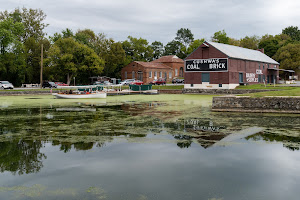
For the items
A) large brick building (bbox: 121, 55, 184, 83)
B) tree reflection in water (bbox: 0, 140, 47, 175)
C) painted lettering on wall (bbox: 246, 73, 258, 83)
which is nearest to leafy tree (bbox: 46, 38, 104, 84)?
large brick building (bbox: 121, 55, 184, 83)

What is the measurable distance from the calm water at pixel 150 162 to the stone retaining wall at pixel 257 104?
670cm

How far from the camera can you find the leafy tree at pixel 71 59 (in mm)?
63219

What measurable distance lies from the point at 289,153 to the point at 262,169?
2.01 meters

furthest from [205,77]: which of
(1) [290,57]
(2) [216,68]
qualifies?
(1) [290,57]

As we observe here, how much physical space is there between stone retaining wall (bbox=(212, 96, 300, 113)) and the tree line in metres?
47.1

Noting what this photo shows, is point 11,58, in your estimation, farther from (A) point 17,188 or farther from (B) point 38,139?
(A) point 17,188

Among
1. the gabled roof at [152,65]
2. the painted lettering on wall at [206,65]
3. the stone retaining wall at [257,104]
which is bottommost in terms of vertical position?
the stone retaining wall at [257,104]

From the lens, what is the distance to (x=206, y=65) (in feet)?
162

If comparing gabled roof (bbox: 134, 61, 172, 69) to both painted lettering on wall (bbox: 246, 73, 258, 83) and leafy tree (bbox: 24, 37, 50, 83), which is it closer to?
leafy tree (bbox: 24, 37, 50, 83)

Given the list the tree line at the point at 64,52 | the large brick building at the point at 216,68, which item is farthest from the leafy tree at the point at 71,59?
the large brick building at the point at 216,68

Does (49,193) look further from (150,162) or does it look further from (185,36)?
(185,36)

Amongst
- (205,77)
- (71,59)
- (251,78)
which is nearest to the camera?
A: (205,77)

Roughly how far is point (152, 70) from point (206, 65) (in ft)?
92.5

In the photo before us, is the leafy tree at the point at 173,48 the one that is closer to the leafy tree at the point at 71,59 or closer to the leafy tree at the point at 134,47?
the leafy tree at the point at 134,47
